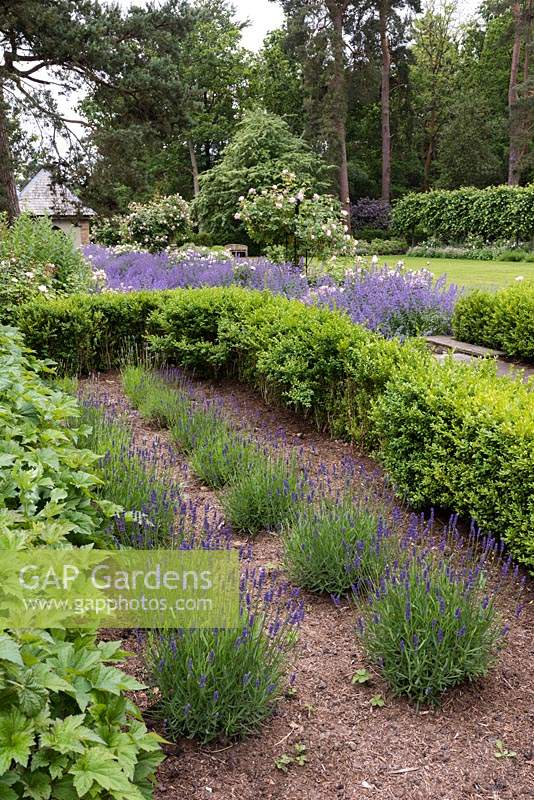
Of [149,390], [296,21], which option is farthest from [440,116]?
[149,390]

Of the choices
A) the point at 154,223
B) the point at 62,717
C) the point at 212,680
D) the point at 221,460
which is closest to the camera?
Result: the point at 62,717

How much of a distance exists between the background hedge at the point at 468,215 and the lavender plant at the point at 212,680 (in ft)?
70.2

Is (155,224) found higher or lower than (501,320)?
higher

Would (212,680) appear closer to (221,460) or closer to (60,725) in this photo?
(60,725)

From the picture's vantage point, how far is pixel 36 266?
8062 mm

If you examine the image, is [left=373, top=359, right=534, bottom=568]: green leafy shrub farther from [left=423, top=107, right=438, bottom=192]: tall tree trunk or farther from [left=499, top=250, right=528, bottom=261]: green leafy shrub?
[left=423, top=107, right=438, bottom=192]: tall tree trunk

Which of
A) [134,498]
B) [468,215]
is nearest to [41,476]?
[134,498]

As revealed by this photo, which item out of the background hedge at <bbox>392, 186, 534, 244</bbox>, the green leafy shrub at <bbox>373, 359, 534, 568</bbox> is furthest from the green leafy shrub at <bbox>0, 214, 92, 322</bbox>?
the background hedge at <bbox>392, 186, 534, 244</bbox>

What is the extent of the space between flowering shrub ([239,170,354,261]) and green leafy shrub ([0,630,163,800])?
27.6ft

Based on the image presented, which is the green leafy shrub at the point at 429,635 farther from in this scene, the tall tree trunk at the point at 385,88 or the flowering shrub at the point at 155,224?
the tall tree trunk at the point at 385,88

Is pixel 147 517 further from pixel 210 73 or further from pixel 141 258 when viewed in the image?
pixel 210 73

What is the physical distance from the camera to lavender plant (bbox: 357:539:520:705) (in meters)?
2.13

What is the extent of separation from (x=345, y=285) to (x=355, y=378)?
3648 millimetres

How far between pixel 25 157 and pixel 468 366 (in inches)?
546
